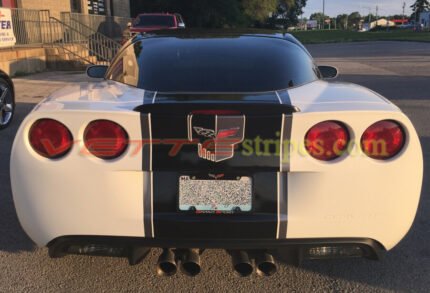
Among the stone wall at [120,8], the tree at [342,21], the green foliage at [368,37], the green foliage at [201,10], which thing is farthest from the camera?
the tree at [342,21]

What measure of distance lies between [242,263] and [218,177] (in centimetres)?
50

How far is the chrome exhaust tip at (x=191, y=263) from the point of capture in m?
2.44

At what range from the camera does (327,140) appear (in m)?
2.29

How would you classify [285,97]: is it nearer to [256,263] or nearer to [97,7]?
[256,263]

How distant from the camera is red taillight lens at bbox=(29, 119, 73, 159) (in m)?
2.33

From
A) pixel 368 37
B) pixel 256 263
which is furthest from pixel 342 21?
pixel 256 263

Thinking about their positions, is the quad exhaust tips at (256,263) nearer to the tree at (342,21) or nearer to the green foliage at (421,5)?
the green foliage at (421,5)

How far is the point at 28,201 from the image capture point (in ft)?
7.89

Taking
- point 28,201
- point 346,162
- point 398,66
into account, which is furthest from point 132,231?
point 398,66

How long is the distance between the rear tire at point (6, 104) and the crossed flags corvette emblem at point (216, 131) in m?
5.30

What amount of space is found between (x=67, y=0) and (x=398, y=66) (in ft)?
44.9

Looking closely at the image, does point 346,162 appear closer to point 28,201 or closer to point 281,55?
point 281,55

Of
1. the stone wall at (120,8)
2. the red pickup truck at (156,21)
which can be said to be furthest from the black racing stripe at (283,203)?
the stone wall at (120,8)

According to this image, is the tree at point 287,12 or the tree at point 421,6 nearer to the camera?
the tree at point 287,12
